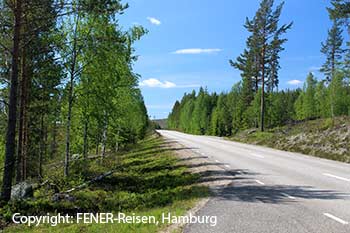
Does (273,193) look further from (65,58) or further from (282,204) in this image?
(65,58)

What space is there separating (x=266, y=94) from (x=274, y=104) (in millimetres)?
10263

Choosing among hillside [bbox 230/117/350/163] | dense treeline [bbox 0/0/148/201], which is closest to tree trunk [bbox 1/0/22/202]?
dense treeline [bbox 0/0/148/201]

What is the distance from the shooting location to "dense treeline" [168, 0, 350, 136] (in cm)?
4188

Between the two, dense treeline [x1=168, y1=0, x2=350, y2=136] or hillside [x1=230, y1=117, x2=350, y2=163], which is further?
dense treeline [x1=168, y1=0, x2=350, y2=136]

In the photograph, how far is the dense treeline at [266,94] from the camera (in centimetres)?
4188

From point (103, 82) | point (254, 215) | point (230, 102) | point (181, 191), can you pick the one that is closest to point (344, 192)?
point (254, 215)

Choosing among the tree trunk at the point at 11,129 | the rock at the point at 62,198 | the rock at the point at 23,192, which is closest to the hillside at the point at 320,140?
the rock at the point at 62,198

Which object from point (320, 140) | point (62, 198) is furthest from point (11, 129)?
point (320, 140)

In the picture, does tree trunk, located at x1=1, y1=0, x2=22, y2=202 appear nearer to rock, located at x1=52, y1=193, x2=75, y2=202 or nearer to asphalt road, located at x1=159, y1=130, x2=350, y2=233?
rock, located at x1=52, y1=193, x2=75, y2=202

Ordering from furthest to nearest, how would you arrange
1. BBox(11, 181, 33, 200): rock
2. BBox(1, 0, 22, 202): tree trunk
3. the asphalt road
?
BBox(11, 181, 33, 200): rock → BBox(1, 0, 22, 202): tree trunk → the asphalt road

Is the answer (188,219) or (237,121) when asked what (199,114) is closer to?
(237,121)

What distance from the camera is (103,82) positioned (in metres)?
18.5

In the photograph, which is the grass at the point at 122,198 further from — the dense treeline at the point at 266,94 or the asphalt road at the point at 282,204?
the dense treeline at the point at 266,94

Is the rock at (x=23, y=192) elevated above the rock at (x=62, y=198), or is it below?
below
